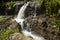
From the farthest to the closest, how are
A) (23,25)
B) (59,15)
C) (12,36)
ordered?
(23,25) → (59,15) → (12,36)

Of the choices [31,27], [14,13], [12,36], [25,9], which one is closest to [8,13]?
[14,13]

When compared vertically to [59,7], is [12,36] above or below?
below

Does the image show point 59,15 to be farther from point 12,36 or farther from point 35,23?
point 12,36

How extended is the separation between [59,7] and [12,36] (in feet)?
12.2

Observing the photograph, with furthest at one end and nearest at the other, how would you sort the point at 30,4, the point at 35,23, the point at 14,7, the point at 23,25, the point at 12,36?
1. the point at 14,7
2. the point at 30,4
3. the point at 23,25
4. the point at 35,23
5. the point at 12,36

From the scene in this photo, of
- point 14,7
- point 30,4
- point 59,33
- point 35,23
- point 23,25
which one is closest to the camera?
point 59,33

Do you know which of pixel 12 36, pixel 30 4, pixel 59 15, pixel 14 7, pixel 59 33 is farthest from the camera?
pixel 14 7

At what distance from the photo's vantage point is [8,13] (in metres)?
16.0

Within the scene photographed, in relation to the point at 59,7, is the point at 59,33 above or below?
below

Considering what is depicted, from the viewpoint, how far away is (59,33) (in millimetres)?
9719

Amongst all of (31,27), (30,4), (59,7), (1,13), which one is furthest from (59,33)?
(1,13)

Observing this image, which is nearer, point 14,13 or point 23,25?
point 23,25

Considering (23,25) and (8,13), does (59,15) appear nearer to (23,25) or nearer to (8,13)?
(23,25)

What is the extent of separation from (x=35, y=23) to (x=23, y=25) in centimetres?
155
